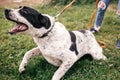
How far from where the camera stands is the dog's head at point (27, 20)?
13.6 ft

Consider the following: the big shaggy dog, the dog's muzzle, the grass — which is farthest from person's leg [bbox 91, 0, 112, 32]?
the dog's muzzle

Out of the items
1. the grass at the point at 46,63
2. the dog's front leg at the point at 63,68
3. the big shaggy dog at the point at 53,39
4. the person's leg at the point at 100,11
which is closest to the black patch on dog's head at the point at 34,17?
the big shaggy dog at the point at 53,39

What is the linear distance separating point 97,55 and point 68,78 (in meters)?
0.83

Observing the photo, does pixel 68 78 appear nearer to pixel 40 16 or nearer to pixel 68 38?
pixel 68 38

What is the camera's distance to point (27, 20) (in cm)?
416

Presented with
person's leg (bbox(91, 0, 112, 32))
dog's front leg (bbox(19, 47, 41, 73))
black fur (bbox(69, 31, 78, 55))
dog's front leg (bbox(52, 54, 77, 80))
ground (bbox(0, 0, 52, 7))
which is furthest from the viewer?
ground (bbox(0, 0, 52, 7))

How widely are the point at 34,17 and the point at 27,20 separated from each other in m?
0.11

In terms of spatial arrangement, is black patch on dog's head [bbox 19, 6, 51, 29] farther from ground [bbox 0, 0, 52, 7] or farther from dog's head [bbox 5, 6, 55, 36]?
ground [bbox 0, 0, 52, 7]

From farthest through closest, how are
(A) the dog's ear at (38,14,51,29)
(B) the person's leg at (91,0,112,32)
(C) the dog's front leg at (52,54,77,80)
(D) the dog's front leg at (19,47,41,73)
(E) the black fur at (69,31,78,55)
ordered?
(B) the person's leg at (91,0,112,32), (D) the dog's front leg at (19,47,41,73), (E) the black fur at (69,31,78,55), (C) the dog's front leg at (52,54,77,80), (A) the dog's ear at (38,14,51,29)

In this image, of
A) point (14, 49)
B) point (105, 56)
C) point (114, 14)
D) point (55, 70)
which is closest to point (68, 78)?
point (55, 70)

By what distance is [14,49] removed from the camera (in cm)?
600

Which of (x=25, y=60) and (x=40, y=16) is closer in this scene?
(x=40, y=16)

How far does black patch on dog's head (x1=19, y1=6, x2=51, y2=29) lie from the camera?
4.17 m

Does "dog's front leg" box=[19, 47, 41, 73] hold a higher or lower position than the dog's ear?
lower
